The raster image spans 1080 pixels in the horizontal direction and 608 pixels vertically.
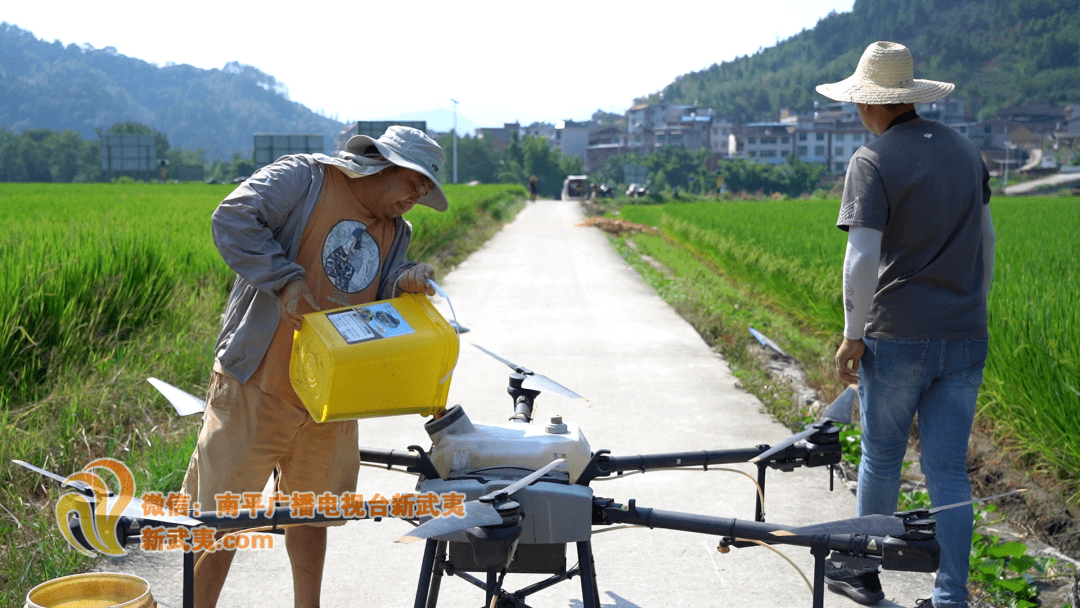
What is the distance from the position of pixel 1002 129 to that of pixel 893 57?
5879 inches

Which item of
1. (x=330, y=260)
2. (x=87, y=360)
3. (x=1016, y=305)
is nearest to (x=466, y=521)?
(x=330, y=260)

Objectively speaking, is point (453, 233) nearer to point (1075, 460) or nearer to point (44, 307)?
point (44, 307)

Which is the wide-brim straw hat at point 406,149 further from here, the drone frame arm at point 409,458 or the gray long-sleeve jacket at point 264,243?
the drone frame arm at point 409,458

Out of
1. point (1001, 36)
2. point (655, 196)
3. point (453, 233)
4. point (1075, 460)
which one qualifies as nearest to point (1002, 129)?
point (1001, 36)

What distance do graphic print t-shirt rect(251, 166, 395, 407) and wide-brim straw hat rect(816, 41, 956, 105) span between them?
1.65 m

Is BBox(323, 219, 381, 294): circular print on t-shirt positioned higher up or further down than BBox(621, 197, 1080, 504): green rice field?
higher up

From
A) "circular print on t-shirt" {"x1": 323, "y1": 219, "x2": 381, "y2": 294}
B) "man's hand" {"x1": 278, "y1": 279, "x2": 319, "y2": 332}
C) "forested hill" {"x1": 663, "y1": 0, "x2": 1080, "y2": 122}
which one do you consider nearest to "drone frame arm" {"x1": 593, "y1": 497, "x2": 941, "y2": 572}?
"man's hand" {"x1": 278, "y1": 279, "x2": 319, "y2": 332}

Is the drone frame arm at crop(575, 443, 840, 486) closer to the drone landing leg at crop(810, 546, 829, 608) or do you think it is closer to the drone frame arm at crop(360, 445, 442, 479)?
the drone frame arm at crop(360, 445, 442, 479)

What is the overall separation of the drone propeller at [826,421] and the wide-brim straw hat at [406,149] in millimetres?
1190

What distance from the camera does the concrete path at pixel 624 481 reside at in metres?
3.49

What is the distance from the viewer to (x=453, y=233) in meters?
19.0

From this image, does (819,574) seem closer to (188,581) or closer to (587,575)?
(587,575)

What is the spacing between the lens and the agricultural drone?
1.73 m

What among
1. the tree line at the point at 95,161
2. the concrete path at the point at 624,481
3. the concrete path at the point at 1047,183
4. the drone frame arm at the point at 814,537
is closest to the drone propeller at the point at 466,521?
the drone frame arm at the point at 814,537
